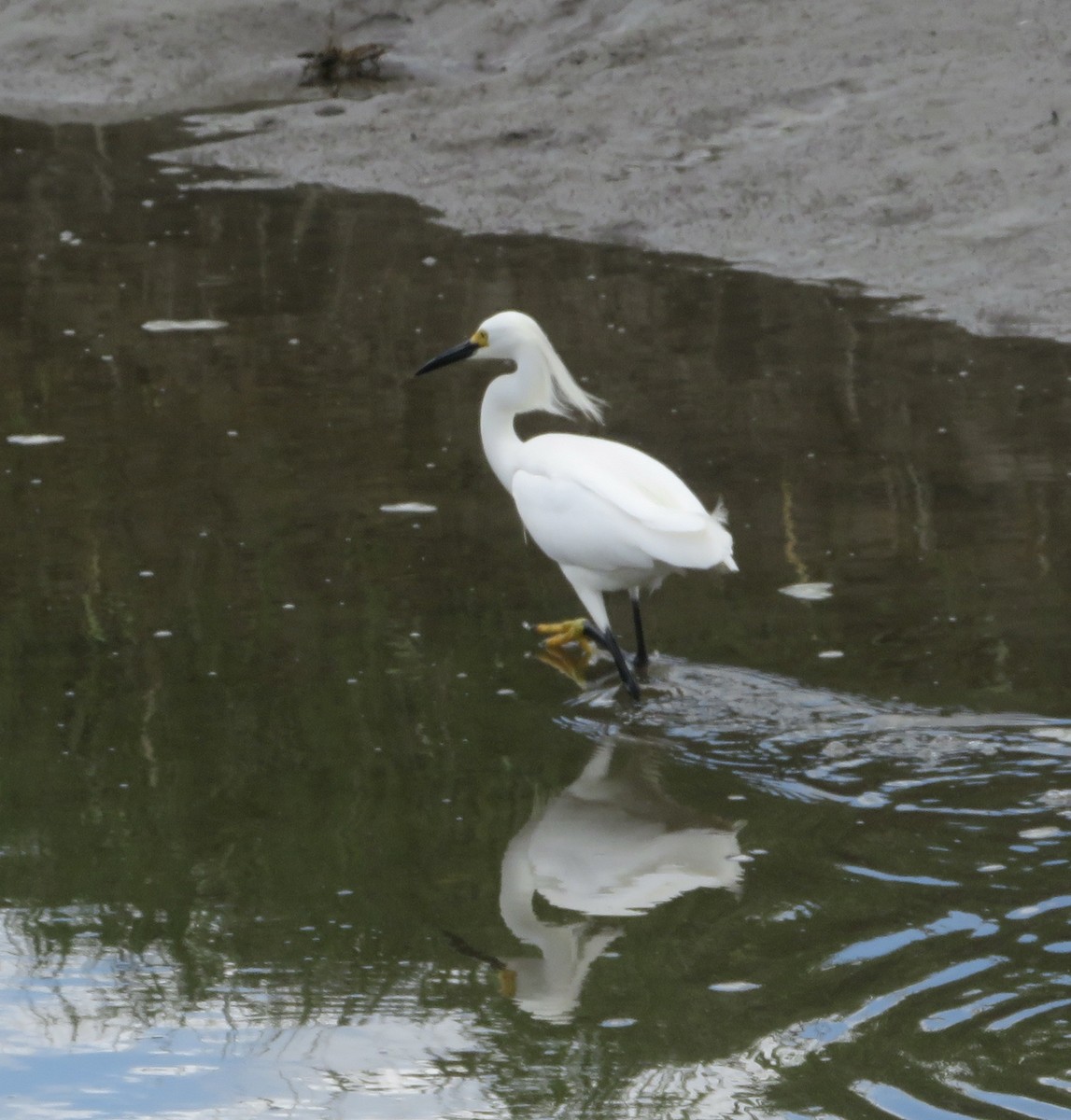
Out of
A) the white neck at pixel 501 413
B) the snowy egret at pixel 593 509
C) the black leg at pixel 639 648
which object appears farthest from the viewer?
the white neck at pixel 501 413

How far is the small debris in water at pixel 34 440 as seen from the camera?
23.8 feet

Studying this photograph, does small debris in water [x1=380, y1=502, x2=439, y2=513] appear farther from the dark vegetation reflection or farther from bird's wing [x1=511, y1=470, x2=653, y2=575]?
bird's wing [x1=511, y1=470, x2=653, y2=575]

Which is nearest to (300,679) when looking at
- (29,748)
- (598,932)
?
(29,748)

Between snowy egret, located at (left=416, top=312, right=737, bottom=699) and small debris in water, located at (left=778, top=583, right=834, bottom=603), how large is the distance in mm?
459

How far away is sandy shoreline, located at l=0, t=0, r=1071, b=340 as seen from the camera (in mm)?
9461

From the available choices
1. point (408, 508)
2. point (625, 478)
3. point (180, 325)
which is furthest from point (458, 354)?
point (180, 325)

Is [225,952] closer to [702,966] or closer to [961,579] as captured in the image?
[702,966]

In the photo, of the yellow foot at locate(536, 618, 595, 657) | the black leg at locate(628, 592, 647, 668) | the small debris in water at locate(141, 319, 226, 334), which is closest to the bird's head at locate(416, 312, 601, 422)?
the yellow foot at locate(536, 618, 595, 657)

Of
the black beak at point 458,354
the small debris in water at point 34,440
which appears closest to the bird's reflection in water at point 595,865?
the black beak at point 458,354

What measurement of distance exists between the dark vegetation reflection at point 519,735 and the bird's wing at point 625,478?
46 centimetres

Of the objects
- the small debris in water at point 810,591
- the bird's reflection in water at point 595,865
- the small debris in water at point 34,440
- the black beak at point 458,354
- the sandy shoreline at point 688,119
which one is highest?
the sandy shoreline at point 688,119

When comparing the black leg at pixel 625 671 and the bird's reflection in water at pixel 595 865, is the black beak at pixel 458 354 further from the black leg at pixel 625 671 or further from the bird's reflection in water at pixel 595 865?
the bird's reflection in water at pixel 595 865

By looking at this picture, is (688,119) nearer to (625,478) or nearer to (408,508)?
(408,508)

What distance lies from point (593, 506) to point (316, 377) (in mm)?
3021
